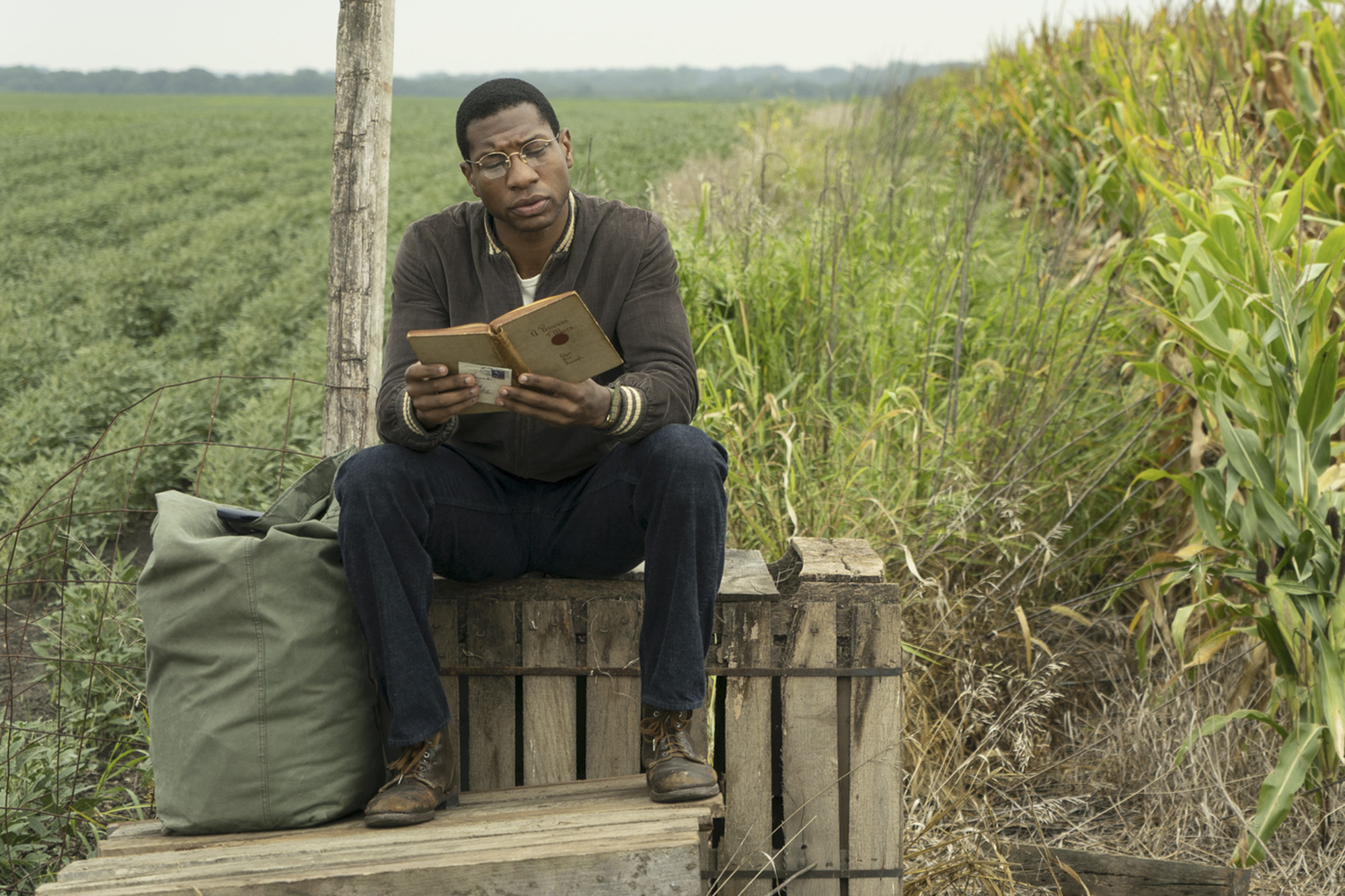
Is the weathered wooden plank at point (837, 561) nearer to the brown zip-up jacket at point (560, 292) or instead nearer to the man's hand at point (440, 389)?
the brown zip-up jacket at point (560, 292)

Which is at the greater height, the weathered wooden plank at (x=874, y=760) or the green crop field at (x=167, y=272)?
the green crop field at (x=167, y=272)

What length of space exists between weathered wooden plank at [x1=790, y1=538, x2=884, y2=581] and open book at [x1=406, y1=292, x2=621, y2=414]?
28.1 inches

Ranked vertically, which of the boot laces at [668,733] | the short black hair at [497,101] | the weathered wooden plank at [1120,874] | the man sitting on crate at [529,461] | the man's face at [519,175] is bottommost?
the weathered wooden plank at [1120,874]

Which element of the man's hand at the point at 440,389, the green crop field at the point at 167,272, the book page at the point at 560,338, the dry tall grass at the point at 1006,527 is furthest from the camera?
the green crop field at the point at 167,272

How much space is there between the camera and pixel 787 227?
650cm

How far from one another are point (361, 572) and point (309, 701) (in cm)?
31

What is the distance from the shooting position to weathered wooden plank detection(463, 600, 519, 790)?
8.58 feet

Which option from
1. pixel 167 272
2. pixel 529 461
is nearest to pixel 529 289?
pixel 529 461

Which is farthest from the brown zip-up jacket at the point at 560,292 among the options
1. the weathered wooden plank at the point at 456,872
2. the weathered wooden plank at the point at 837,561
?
the weathered wooden plank at the point at 456,872

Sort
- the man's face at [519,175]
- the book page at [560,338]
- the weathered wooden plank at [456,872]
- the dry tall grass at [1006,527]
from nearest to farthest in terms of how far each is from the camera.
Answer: the weathered wooden plank at [456,872] < the book page at [560,338] < the man's face at [519,175] < the dry tall grass at [1006,527]

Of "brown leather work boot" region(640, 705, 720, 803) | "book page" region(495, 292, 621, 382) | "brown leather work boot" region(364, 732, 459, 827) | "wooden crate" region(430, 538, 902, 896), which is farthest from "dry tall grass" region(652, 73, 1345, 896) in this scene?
"book page" region(495, 292, 621, 382)

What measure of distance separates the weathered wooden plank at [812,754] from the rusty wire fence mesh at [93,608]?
4.65 ft

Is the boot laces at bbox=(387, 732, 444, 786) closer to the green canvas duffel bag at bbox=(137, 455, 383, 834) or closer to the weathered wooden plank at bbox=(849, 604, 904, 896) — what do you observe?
the green canvas duffel bag at bbox=(137, 455, 383, 834)

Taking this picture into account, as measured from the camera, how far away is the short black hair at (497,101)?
2535 millimetres
